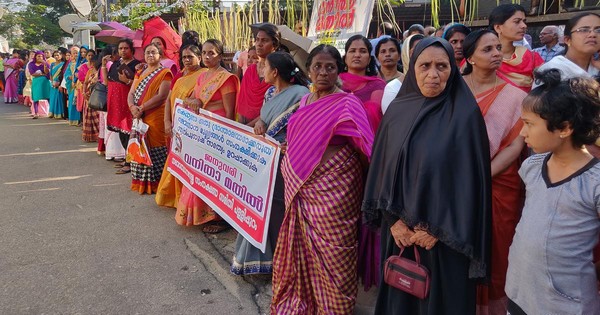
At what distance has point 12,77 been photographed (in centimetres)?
1680

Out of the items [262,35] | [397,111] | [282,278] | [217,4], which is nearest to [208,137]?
[262,35]

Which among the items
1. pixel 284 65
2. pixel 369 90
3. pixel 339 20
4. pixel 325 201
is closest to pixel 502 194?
pixel 325 201

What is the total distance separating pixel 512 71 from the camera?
263 centimetres

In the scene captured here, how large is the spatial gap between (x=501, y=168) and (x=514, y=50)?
0.98m

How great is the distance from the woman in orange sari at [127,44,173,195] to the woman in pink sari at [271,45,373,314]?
9.62 feet

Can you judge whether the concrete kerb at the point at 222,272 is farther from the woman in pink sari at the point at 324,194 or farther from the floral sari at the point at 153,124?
the floral sari at the point at 153,124

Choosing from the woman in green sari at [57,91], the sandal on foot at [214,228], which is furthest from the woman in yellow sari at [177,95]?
the woman in green sari at [57,91]

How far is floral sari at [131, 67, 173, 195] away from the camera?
5211 millimetres

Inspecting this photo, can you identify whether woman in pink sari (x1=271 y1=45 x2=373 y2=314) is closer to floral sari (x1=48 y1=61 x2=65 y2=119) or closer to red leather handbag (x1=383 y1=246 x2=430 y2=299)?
red leather handbag (x1=383 y1=246 x2=430 y2=299)

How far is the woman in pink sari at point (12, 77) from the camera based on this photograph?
16172 millimetres

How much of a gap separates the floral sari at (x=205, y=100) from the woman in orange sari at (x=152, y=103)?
3.47 feet

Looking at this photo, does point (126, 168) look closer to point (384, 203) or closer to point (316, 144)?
point (316, 144)

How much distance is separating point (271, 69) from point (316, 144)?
850 millimetres

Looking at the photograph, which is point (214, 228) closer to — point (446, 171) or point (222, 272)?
point (222, 272)
